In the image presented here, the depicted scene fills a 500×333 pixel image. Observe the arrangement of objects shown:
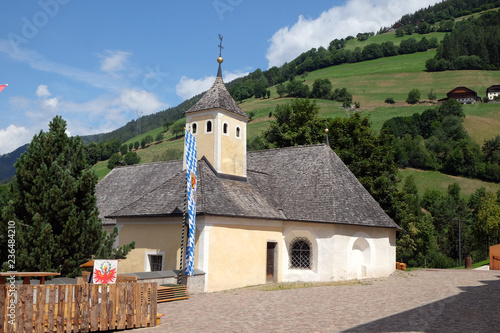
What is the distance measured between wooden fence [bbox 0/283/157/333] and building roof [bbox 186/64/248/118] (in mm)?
16354

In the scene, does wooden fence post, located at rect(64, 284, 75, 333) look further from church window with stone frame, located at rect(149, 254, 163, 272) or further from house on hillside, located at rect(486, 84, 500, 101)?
house on hillside, located at rect(486, 84, 500, 101)

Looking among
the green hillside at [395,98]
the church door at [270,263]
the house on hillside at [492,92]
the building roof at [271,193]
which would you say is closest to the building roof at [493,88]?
the house on hillside at [492,92]

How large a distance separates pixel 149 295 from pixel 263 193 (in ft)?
51.4

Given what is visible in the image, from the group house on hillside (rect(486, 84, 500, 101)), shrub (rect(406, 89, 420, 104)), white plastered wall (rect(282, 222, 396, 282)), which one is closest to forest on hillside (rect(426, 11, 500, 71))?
house on hillside (rect(486, 84, 500, 101))

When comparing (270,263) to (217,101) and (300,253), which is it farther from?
(217,101)

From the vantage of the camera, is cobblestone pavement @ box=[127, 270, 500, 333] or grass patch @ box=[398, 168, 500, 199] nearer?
cobblestone pavement @ box=[127, 270, 500, 333]

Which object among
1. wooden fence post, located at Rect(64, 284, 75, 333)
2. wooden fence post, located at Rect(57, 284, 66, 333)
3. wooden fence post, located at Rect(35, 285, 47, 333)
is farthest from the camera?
wooden fence post, located at Rect(64, 284, 75, 333)

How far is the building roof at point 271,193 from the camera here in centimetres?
2478

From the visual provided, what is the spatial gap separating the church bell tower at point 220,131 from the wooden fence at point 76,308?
583 inches

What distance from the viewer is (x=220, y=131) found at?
2823 centimetres

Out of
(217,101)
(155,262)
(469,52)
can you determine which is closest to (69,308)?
(155,262)

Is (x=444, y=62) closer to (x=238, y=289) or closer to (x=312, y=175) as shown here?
(x=312, y=175)

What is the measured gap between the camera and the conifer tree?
1750 cm

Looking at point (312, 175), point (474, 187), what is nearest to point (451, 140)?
point (474, 187)
